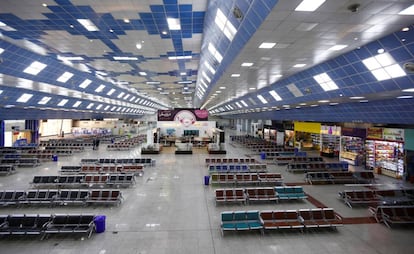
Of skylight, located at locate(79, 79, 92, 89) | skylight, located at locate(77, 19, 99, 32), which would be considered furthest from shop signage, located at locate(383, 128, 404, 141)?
skylight, located at locate(79, 79, 92, 89)

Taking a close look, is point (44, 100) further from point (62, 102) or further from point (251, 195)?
point (251, 195)

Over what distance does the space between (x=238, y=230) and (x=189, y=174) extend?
852 cm

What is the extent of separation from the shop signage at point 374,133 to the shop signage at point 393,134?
469 millimetres

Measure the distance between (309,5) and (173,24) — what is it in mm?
7133

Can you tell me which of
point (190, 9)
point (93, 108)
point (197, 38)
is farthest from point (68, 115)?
point (190, 9)

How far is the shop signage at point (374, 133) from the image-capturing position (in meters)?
16.9

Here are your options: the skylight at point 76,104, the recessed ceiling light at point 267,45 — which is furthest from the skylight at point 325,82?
the skylight at point 76,104

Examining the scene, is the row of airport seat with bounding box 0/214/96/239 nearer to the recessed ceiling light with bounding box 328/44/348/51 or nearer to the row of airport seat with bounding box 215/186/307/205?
the row of airport seat with bounding box 215/186/307/205

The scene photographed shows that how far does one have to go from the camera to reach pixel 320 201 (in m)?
10.6

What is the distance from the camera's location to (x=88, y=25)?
33.8 feet

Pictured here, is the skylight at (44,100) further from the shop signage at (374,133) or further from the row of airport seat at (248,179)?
the shop signage at (374,133)

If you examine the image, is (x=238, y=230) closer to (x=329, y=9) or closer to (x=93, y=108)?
(x=329, y=9)

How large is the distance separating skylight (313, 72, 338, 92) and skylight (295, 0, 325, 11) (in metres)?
7.02

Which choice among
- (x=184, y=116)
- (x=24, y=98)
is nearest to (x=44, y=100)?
(x=24, y=98)
